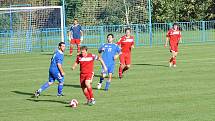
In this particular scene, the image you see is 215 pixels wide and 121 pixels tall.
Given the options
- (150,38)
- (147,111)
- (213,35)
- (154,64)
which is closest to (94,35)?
(150,38)

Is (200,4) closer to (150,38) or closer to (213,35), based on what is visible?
(213,35)

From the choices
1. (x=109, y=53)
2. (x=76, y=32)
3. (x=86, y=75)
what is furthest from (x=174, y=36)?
(x=86, y=75)

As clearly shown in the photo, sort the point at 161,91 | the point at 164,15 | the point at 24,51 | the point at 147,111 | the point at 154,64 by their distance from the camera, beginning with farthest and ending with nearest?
the point at 164,15 < the point at 24,51 < the point at 154,64 < the point at 161,91 < the point at 147,111

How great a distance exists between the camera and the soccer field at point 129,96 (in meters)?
14.2

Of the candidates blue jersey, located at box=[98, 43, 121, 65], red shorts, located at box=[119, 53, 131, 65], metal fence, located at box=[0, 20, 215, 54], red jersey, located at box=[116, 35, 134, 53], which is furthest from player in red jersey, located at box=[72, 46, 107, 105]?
metal fence, located at box=[0, 20, 215, 54]

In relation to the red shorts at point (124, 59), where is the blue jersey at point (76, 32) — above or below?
above

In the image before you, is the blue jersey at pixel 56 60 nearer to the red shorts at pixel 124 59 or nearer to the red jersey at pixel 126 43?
the red shorts at pixel 124 59

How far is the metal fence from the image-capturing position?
4084 centimetres

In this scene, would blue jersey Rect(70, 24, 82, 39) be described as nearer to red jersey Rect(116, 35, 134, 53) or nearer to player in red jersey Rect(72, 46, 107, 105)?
red jersey Rect(116, 35, 134, 53)

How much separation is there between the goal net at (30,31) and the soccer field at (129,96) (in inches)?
520

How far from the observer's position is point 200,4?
58.6 metres

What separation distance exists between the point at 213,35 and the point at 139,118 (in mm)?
33618

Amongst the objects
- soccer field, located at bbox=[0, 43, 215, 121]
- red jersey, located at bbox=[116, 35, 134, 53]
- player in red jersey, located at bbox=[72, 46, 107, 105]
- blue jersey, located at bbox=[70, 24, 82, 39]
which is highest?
blue jersey, located at bbox=[70, 24, 82, 39]

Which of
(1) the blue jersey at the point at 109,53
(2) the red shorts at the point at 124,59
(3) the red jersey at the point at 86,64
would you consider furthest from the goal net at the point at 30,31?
(3) the red jersey at the point at 86,64
